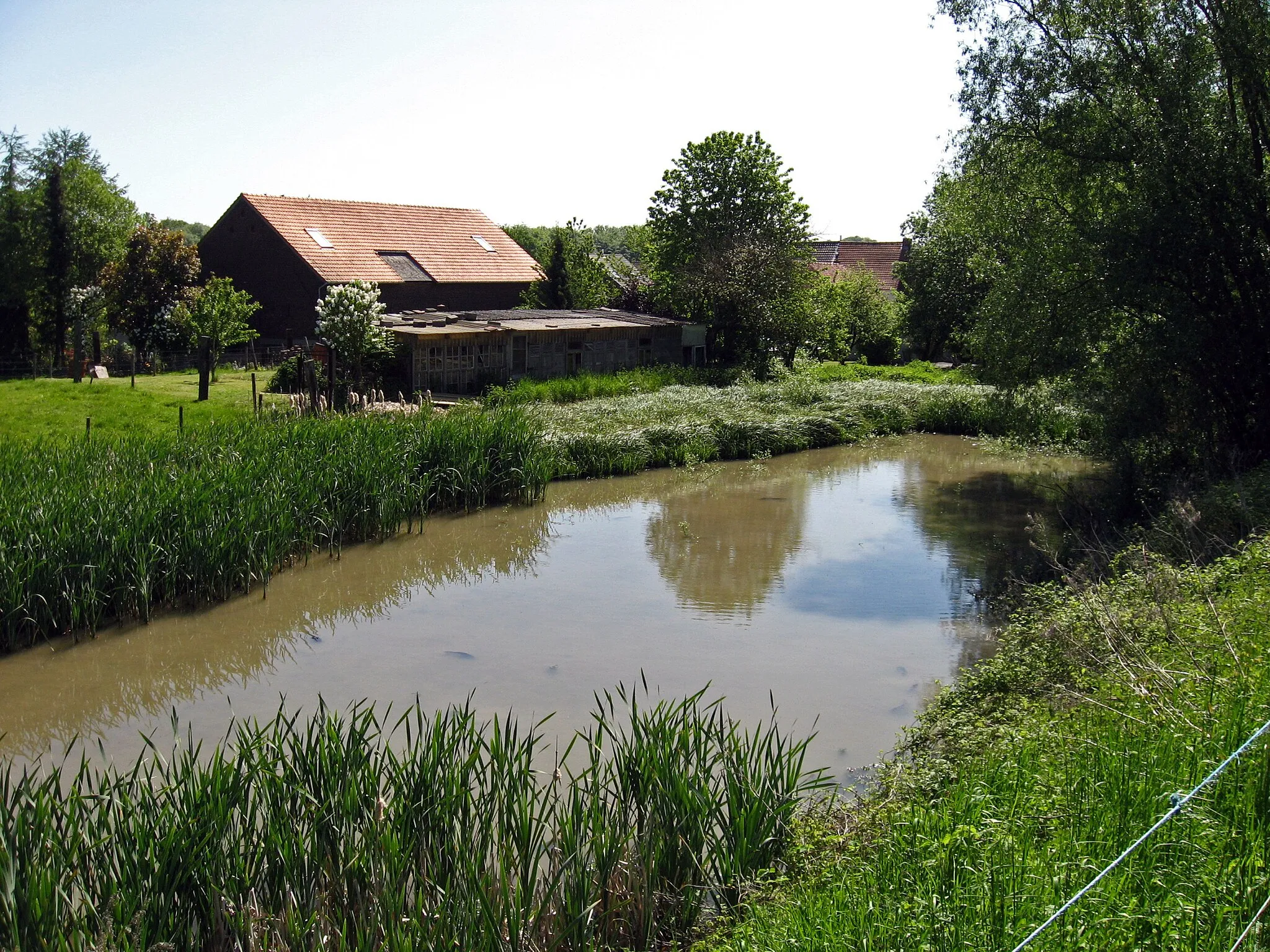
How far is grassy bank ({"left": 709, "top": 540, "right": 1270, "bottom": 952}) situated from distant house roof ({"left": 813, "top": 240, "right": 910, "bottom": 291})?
39.8 metres

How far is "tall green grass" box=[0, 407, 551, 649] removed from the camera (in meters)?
10.3

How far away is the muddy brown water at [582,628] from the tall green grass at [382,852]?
0.78m

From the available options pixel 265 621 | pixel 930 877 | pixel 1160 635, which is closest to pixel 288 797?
pixel 930 877

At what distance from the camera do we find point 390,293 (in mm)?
34250

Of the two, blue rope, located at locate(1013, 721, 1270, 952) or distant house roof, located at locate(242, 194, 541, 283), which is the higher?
distant house roof, located at locate(242, 194, 541, 283)

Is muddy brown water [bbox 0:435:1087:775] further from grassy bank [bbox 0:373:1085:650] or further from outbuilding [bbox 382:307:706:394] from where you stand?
outbuilding [bbox 382:307:706:394]

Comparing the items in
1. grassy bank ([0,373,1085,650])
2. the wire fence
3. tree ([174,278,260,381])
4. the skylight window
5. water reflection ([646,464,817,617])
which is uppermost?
the skylight window

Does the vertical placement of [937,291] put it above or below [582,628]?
above

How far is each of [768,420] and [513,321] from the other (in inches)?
287

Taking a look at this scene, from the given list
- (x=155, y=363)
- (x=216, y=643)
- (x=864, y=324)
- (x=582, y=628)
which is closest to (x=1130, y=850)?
(x=582, y=628)

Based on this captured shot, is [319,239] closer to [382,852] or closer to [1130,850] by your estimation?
[382,852]

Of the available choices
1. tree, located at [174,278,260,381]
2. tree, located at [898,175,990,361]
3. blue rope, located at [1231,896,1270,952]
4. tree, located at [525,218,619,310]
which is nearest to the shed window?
tree, located at [525,218,619,310]

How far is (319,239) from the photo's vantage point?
1339 inches

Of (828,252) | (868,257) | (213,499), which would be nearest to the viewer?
(213,499)
